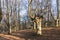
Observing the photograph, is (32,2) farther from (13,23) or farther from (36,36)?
(13,23)

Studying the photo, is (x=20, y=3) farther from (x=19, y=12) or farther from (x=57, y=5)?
(x=57, y=5)

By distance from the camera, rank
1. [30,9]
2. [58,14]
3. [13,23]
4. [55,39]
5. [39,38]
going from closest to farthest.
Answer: [55,39] → [39,38] → [30,9] → [58,14] → [13,23]

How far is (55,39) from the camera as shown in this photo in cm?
1599

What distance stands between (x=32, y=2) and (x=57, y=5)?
47.9 feet

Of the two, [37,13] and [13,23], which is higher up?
[37,13]

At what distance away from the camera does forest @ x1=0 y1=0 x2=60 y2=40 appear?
17906mm

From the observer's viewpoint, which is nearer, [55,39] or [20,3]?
[55,39]

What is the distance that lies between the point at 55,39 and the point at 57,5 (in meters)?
18.0

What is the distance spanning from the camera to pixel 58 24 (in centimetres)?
2761

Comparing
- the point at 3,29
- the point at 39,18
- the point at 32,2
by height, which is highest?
the point at 32,2

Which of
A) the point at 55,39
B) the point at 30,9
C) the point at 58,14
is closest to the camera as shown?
the point at 55,39

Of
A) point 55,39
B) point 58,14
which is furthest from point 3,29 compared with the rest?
point 55,39

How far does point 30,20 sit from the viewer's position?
35625 millimetres

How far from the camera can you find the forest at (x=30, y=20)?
17906 millimetres
